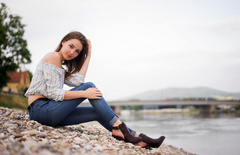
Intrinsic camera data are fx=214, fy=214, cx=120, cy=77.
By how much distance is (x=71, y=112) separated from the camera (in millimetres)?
Answer: 3484

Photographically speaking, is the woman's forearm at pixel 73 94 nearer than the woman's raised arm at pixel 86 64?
Yes

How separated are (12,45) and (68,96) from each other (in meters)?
20.9

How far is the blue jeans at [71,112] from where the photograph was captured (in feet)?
10.1

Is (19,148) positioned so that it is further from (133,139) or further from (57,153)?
(133,139)

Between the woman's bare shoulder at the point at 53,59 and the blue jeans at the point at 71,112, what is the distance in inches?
18.9

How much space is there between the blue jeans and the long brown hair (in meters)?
0.45

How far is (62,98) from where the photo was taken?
3.06 meters

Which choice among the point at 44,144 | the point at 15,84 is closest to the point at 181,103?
the point at 15,84

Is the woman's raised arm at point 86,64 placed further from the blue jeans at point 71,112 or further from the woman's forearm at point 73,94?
the woman's forearm at point 73,94

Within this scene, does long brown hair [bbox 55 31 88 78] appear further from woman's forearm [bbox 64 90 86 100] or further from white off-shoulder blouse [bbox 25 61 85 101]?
woman's forearm [bbox 64 90 86 100]

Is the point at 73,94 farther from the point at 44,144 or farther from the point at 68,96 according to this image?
the point at 44,144

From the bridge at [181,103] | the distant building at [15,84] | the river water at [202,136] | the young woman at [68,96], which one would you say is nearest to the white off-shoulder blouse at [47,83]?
the young woman at [68,96]

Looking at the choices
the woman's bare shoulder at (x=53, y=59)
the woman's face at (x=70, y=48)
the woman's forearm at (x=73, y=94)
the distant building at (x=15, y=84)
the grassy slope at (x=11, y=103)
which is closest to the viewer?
the woman's forearm at (x=73, y=94)

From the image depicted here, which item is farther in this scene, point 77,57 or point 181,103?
point 181,103
